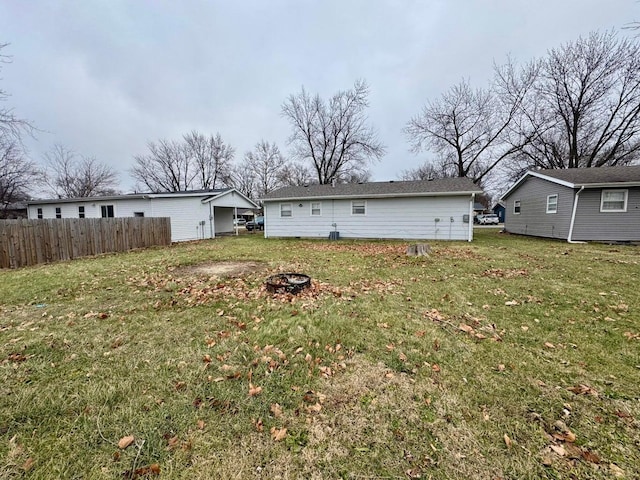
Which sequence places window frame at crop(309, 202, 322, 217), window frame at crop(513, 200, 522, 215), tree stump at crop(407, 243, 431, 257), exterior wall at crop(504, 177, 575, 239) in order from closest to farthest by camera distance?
tree stump at crop(407, 243, 431, 257), exterior wall at crop(504, 177, 575, 239), window frame at crop(309, 202, 322, 217), window frame at crop(513, 200, 522, 215)

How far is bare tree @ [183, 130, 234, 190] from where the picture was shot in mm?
37031

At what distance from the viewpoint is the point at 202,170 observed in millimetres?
38000

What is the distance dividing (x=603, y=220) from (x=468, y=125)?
46.2 feet

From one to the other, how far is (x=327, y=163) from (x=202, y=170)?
63.5 ft

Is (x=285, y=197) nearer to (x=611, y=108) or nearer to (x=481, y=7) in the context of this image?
(x=481, y=7)

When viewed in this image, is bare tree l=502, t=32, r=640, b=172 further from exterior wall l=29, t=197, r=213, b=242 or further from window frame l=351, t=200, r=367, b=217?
exterior wall l=29, t=197, r=213, b=242

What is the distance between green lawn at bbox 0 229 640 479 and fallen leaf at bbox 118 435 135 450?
1 cm

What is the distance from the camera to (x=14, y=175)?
2217 centimetres

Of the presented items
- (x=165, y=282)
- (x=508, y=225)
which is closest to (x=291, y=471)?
(x=165, y=282)

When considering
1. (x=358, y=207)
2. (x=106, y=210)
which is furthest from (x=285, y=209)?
(x=106, y=210)

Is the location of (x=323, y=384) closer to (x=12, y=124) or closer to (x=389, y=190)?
(x=12, y=124)

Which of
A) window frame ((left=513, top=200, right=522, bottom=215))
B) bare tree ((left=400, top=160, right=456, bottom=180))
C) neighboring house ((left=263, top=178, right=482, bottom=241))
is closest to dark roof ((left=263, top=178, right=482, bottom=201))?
neighboring house ((left=263, top=178, right=482, bottom=241))

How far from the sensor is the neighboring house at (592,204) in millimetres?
12055

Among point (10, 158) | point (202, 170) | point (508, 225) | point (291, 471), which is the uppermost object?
point (202, 170)
